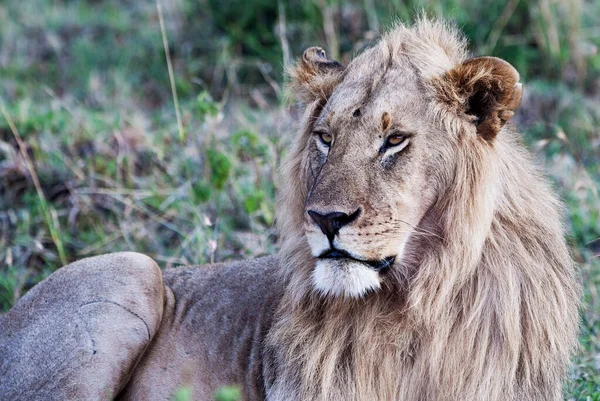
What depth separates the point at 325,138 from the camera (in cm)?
351

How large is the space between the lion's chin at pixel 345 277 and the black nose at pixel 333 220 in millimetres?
104

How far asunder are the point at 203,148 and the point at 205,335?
2367mm

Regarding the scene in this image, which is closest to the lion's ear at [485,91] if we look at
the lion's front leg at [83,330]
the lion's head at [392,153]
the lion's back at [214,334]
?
the lion's head at [392,153]

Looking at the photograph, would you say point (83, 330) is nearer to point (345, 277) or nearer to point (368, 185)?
point (345, 277)

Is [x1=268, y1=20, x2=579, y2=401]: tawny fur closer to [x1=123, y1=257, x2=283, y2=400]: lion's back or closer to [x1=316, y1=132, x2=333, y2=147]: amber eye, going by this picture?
[x1=316, y1=132, x2=333, y2=147]: amber eye

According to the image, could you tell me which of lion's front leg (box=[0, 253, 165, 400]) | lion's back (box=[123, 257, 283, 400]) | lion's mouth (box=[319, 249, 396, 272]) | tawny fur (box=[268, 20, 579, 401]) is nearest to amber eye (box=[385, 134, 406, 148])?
tawny fur (box=[268, 20, 579, 401])

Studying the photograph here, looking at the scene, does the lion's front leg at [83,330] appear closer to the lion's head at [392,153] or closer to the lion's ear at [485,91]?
the lion's head at [392,153]

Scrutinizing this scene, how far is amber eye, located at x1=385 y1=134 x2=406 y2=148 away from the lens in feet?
10.9

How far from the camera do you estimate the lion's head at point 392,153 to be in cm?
316

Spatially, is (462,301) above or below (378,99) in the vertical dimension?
below

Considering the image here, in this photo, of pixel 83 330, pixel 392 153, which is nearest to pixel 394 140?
pixel 392 153

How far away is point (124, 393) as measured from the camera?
4012 millimetres

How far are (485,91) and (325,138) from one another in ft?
2.02

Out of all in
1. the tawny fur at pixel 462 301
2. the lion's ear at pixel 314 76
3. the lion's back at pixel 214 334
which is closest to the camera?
the tawny fur at pixel 462 301
